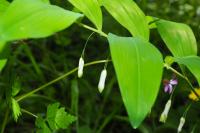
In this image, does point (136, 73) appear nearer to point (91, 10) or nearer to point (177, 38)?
point (91, 10)

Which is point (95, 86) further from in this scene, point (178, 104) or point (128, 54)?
point (128, 54)


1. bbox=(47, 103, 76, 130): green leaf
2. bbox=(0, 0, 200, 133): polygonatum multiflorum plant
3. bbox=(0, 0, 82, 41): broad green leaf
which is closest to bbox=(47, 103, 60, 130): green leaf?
bbox=(47, 103, 76, 130): green leaf

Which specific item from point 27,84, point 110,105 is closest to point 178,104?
point 110,105

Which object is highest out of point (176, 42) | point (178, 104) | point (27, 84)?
point (176, 42)

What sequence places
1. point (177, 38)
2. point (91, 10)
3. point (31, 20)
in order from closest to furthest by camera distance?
point (31, 20) < point (91, 10) < point (177, 38)

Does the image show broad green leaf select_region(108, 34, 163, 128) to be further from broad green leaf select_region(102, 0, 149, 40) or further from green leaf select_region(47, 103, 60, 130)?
green leaf select_region(47, 103, 60, 130)

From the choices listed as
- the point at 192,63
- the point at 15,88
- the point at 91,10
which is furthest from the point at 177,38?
the point at 15,88

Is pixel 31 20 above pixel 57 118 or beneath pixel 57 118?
above
